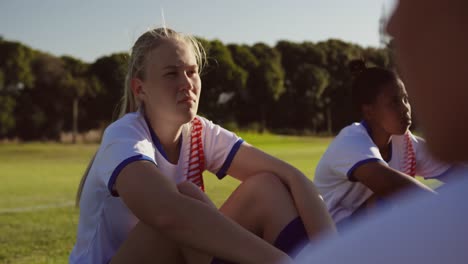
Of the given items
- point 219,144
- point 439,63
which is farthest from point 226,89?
point 439,63

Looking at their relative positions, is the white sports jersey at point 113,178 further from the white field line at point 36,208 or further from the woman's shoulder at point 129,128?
the white field line at point 36,208

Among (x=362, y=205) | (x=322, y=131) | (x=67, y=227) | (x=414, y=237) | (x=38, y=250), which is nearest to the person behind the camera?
(x=414, y=237)

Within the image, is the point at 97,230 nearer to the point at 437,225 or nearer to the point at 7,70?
the point at 437,225

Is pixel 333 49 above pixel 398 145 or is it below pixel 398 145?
below

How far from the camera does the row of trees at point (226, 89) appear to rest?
159ft

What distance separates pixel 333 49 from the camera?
69.9 meters

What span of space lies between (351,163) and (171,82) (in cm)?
131

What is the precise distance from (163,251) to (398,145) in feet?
7.13

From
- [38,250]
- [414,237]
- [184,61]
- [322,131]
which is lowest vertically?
[322,131]

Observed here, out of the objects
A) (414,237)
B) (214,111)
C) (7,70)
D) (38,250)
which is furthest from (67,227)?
(214,111)

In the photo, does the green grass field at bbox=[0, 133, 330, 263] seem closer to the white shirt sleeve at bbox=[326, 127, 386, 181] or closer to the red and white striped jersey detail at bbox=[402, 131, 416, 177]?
the white shirt sleeve at bbox=[326, 127, 386, 181]

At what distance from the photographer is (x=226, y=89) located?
60.0 meters

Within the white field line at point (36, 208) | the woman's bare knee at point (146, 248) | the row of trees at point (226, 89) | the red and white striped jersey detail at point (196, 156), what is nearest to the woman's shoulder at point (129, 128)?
the red and white striped jersey detail at point (196, 156)

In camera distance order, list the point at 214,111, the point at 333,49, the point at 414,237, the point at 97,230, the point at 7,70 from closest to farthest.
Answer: the point at 414,237 → the point at 97,230 → the point at 7,70 → the point at 214,111 → the point at 333,49
